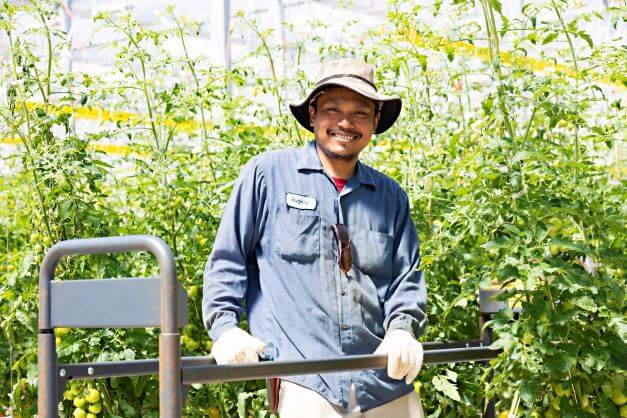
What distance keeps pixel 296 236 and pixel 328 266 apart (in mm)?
116

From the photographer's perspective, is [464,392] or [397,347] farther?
[464,392]

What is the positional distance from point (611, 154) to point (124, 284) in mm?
4484

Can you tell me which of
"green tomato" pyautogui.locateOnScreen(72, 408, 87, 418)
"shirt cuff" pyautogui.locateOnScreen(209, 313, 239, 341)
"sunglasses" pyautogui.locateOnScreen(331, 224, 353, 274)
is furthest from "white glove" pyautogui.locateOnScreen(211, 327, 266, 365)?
"green tomato" pyautogui.locateOnScreen(72, 408, 87, 418)

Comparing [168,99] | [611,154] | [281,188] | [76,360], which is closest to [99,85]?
[168,99]

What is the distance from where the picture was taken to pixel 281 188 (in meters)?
2.91

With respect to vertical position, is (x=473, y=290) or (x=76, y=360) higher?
(x=473, y=290)

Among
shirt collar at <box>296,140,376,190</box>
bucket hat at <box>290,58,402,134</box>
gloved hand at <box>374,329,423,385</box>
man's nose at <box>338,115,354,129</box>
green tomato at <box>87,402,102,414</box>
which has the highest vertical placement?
bucket hat at <box>290,58,402,134</box>

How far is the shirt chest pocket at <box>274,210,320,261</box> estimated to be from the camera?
112 inches

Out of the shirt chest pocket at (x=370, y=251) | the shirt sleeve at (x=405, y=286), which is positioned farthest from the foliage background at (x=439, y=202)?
the shirt chest pocket at (x=370, y=251)

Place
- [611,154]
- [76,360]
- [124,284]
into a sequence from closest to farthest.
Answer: [124,284], [76,360], [611,154]

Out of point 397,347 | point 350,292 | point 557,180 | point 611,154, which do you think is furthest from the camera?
point 611,154

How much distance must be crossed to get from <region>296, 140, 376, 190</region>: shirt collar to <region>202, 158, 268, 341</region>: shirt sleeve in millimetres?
129

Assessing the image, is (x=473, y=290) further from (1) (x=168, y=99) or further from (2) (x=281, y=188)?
(1) (x=168, y=99)

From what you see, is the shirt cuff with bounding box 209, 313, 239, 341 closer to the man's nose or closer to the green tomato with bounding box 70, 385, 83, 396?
the man's nose
